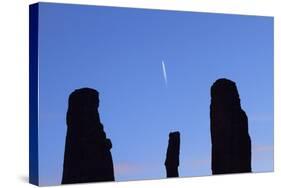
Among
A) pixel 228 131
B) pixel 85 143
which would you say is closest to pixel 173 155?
pixel 228 131

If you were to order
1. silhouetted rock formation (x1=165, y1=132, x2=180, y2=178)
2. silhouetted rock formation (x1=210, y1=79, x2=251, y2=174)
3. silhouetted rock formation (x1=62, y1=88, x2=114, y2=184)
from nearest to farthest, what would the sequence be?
silhouetted rock formation (x1=62, y1=88, x2=114, y2=184), silhouetted rock formation (x1=165, y1=132, x2=180, y2=178), silhouetted rock formation (x1=210, y1=79, x2=251, y2=174)

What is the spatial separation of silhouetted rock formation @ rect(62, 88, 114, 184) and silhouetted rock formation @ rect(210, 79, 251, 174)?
1.62 meters

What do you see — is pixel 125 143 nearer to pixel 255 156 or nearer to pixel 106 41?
pixel 106 41

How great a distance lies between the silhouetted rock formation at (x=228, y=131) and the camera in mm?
10859

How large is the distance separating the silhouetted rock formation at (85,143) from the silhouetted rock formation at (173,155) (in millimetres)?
848

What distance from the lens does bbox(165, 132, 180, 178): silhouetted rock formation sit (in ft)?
34.4

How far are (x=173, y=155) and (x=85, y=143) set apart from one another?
1284 mm

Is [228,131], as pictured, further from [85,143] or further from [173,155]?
[85,143]

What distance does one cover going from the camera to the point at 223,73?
10.9 metres

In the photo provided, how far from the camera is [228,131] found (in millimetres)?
10977

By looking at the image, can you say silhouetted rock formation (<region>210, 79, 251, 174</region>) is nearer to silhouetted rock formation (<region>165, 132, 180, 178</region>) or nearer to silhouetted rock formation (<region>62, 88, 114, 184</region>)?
silhouetted rock formation (<region>165, 132, 180, 178</region>)

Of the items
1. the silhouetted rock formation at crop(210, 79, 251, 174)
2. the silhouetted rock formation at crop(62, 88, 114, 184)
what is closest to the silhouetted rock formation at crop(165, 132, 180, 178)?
the silhouetted rock formation at crop(210, 79, 251, 174)

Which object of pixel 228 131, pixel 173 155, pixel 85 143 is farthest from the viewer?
pixel 228 131

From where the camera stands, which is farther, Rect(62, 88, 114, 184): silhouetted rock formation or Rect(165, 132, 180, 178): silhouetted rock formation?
Rect(165, 132, 180, 178): silhouetted rock formation
